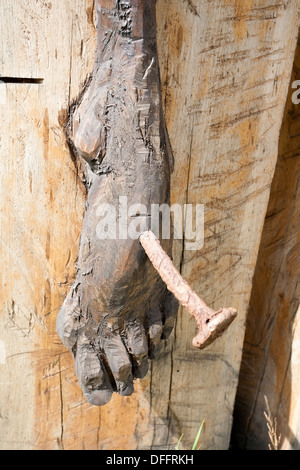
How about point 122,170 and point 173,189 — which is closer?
point 122,170

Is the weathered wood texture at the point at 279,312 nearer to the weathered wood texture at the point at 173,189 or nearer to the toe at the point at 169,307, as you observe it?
the weathered wood texture at the point at 173,189

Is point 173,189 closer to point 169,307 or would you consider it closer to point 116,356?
point 169,307

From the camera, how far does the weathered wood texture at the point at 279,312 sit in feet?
4.35

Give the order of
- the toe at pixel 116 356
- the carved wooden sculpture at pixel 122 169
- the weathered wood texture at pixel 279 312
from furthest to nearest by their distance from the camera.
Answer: the weathered wood texture at pixel 279 312, the toe at pixel 116 356, the carved wooden sculpture at pixel 122 169

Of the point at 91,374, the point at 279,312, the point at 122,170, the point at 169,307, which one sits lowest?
the point at 279,312

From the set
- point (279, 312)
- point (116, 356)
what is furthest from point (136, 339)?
point (279, 312)

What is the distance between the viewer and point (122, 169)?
902 millimetres

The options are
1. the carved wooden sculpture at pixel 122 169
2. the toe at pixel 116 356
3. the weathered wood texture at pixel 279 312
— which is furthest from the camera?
the weathered wood texture at pixel 279 312

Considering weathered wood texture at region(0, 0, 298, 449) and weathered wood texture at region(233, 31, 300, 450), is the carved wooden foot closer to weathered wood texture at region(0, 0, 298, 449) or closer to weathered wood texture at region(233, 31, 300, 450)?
weathered wood texture at region(0, 0, 298, 449)

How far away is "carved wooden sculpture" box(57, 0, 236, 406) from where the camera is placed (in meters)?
0.88

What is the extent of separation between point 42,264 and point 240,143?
55 cm

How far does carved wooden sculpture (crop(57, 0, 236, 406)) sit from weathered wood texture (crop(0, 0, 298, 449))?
4.9 inches

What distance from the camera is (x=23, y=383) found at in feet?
4.32

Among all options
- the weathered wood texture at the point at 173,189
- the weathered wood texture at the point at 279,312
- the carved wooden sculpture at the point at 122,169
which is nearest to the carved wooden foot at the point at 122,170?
the carved wooden sculpture at the point at 122,169
